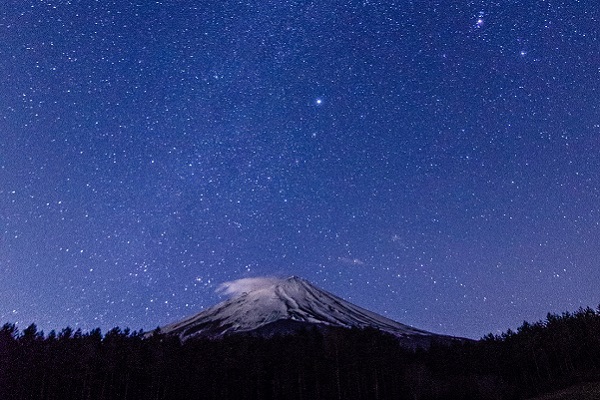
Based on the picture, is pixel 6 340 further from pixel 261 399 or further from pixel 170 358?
pixel 261 399

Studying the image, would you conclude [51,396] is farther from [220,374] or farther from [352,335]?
[352,335]

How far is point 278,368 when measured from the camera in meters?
80.6

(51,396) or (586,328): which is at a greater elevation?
(586,328)

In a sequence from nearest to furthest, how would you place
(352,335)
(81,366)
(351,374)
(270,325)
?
(81,366)
(351,374)
(352,335)
(270,325)

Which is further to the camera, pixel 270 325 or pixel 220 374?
pixel 270 325

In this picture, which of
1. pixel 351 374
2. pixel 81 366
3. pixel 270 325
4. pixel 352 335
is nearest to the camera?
pixel 81 366

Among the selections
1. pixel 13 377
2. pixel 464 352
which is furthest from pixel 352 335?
pixel 13 377

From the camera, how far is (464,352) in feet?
325

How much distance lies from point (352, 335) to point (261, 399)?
25.9m

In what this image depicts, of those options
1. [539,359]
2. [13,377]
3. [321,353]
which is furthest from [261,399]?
[539,359]

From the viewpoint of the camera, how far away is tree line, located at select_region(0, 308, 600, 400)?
227 ft

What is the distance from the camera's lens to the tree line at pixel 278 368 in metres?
69.1

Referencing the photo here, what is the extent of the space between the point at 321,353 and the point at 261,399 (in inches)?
534

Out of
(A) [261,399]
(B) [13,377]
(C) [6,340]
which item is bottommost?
(A) [261,399]
